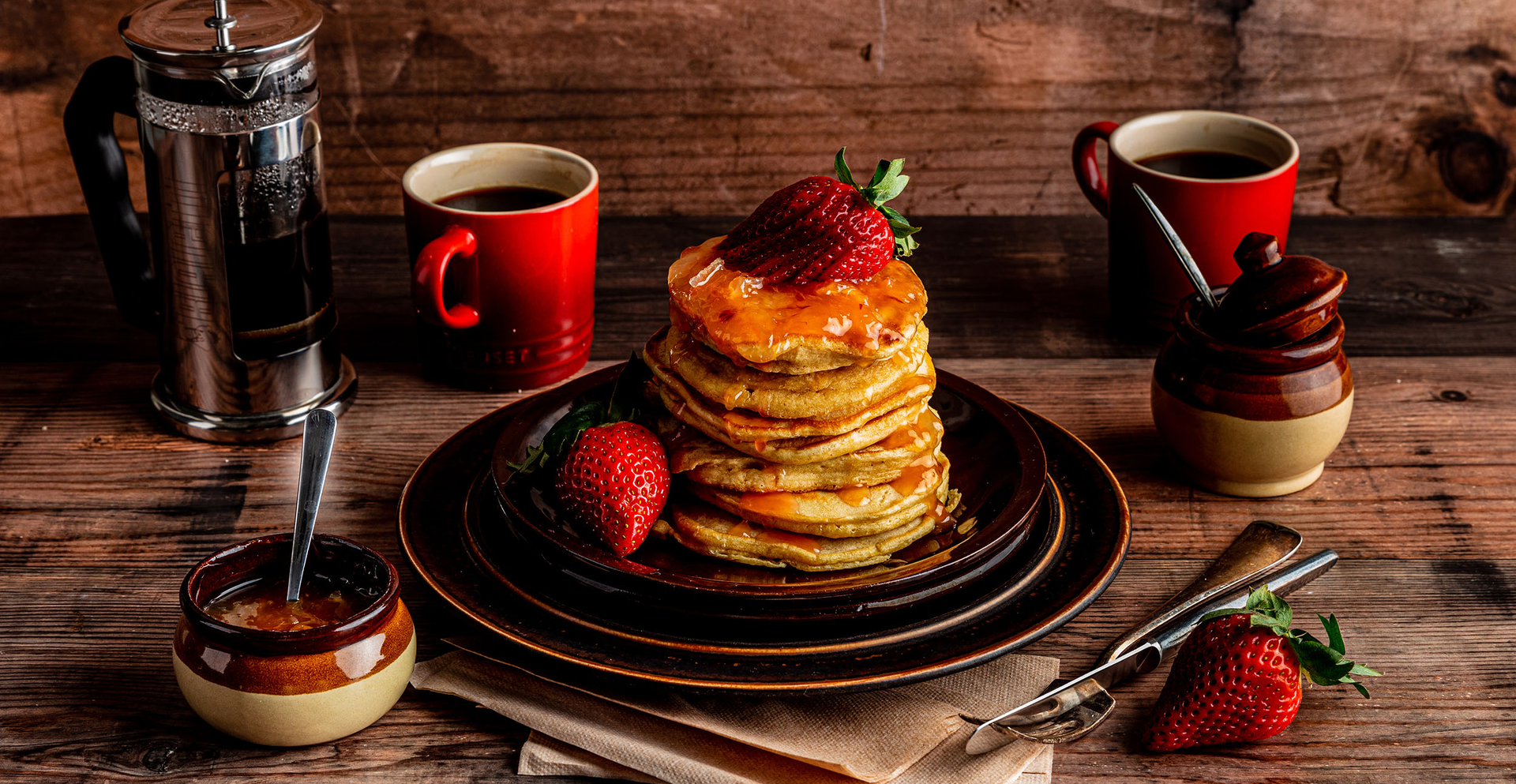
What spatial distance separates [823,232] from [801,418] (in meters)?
0.16

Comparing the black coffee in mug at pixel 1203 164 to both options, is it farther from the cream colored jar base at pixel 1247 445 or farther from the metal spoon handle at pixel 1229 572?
the metal spoon handle at pixel 1229 572

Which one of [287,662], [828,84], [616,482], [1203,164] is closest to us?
[287,662]

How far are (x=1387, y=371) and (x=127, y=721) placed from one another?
4.76ft

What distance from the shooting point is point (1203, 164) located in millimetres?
1725

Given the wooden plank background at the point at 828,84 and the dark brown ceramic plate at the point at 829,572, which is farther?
the wooden plank background at the point at 828,84

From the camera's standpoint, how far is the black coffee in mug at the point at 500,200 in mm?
1557

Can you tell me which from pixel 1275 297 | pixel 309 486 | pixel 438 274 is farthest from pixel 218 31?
pixel 1275 297

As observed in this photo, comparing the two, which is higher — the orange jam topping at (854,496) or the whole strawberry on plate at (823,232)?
the whole strawberry on plate at (823,232)

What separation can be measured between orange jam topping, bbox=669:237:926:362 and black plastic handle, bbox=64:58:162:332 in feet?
2.16

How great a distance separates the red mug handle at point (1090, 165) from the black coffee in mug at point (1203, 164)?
7 cm

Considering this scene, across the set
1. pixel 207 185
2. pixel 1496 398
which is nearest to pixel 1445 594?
pixel 1496 398

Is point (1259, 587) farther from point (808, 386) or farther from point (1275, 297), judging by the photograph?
point (808, 386)

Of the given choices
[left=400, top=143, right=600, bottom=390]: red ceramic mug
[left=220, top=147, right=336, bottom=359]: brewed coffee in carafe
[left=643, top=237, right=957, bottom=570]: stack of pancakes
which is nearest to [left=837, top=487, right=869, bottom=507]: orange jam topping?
[left=643, top=237, right=957, bottom=570]: stack of pancakes

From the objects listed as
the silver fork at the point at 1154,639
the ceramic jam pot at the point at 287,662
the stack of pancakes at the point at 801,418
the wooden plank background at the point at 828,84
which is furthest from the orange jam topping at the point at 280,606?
the wooden plank background at the point at 828,84
